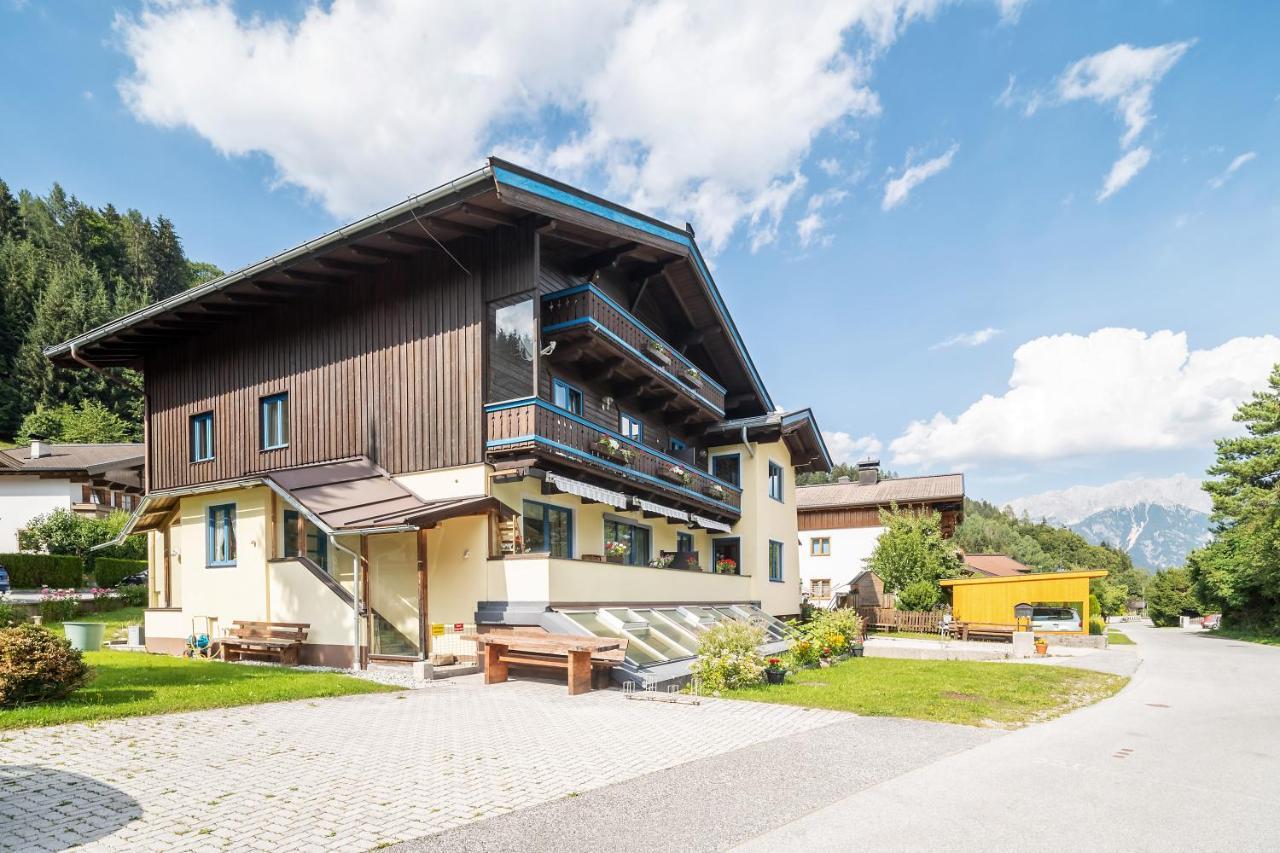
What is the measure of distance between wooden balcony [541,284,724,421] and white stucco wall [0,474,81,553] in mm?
33992

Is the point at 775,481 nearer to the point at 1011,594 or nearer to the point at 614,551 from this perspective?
the point at 1011,594

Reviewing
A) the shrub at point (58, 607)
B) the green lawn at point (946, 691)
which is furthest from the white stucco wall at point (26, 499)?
the green lawn at point (946, 691)

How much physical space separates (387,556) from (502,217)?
7908 millimetres

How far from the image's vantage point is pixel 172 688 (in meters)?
11.6

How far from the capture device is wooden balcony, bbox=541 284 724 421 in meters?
18.2

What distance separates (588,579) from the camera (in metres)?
16.7

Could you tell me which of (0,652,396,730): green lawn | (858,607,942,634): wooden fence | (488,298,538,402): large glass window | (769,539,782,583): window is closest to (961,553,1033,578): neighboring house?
(858,607,942,634): wooden fence

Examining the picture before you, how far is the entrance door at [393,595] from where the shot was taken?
16.9 m

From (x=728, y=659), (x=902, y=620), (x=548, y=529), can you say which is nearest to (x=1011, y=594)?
(x=902, y=620)

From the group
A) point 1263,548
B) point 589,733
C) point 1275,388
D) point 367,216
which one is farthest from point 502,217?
point 1275,388

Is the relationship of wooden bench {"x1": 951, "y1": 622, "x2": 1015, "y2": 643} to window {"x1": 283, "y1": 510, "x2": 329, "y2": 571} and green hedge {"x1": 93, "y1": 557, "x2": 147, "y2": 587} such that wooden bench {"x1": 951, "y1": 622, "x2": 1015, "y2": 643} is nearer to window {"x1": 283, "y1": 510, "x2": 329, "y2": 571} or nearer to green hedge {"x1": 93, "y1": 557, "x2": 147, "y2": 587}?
window {"x1": 283, "y1": 510, "x2": 329, "y2": 571}

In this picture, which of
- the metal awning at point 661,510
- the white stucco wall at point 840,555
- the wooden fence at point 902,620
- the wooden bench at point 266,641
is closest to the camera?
the wooden bench at point 266,641

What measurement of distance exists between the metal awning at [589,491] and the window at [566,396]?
91.8 inches

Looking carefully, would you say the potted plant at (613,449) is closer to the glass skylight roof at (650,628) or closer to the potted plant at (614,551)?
the potted plant at (614,551)
